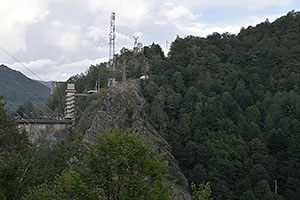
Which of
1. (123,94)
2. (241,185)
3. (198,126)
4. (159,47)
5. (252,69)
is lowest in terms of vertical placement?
(241,185)

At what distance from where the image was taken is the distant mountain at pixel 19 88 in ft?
283

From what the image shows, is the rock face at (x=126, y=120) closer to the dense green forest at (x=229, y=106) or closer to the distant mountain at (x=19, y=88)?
the dense green forest at (x=229, y=106)

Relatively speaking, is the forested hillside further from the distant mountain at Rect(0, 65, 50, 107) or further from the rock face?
the distant mountain at Rect(0, 65, 50, 107)

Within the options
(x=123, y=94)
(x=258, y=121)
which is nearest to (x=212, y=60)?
(x=258, y=121)

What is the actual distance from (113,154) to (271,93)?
63110 millimetres

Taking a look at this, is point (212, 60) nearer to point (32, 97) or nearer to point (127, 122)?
point (127, 122)

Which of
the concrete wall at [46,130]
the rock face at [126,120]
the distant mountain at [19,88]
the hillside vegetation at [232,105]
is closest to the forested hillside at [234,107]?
the hillside vegetation at [232,105]

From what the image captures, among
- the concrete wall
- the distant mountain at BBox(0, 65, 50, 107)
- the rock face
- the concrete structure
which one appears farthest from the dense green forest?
the distant mountain at BBox(0, 65, 50, 107)

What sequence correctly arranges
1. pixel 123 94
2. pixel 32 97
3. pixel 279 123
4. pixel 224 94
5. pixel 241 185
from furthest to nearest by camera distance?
pixel 32 97 → pixel 224 94 → pixel 279 123 → pixel 123 94 → pixel 241 185

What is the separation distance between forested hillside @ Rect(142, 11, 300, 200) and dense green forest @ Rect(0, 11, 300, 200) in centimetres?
16

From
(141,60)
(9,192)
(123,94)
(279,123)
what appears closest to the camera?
(9,192)

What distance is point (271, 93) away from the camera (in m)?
71.7

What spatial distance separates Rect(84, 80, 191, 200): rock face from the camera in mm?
51250

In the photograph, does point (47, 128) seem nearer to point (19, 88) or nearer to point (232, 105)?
point (232, 105)
